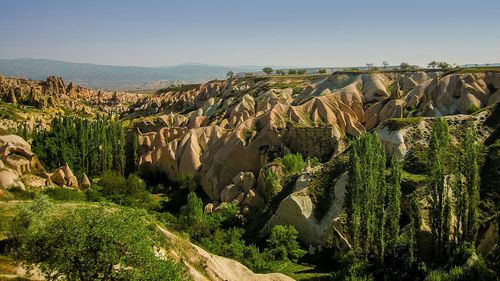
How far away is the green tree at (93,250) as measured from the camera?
17562 mm

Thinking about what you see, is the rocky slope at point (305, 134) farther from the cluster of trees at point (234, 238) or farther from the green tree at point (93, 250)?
the green tree at point (93, 250)

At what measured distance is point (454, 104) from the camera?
6806 centimetres

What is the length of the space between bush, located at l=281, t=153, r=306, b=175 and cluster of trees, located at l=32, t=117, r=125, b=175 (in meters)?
32.8

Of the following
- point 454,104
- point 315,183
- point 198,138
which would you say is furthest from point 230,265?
point 454,104

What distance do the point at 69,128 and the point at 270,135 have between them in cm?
3875

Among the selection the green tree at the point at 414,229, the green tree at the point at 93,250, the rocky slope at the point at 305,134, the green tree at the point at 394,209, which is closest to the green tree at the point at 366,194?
the green tree at the point at 394,209

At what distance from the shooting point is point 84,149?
74.0 meters

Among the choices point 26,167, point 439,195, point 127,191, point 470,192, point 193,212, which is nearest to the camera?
point 470,192

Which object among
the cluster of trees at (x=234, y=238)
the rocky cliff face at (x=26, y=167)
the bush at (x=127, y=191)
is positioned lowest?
the bush at (x=127, y=191)

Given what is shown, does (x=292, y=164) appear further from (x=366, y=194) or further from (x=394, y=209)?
(x=394, y=209)

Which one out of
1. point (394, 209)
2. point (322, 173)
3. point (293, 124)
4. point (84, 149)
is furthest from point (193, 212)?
point (84, 149)

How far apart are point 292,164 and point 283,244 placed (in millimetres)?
16395

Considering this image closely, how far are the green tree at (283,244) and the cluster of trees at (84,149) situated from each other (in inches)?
1690

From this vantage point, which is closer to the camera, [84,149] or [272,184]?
[272,184]
